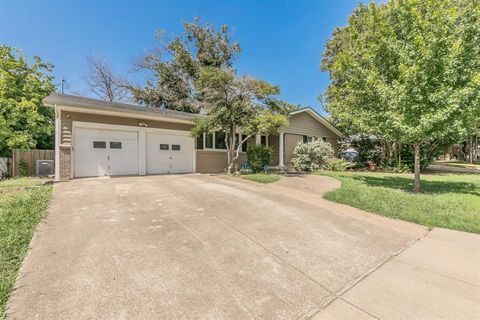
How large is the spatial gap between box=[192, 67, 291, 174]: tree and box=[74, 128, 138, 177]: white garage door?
3245mm

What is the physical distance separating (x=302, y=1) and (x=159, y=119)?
11854 millimetres

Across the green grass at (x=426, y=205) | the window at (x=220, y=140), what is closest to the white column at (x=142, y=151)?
the window at (x=220, y=140)

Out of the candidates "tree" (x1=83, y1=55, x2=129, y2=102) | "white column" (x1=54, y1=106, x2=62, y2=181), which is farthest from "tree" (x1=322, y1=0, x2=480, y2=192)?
"tree" (x1=83, y1=55, x2=129, y2=102)

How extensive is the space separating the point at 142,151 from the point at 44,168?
18.6ft

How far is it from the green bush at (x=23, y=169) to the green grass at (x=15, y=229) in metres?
6.71

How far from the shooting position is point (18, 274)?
8.30ft

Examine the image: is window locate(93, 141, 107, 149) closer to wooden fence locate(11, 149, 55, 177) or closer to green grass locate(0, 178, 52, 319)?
green grass locate(0, 178, 52, 319)

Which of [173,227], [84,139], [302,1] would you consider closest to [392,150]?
[302,1]

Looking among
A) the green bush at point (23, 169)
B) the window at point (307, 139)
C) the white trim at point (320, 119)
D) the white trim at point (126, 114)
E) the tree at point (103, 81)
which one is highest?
the tree at point (103, 81)

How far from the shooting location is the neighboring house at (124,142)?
29.1 ft

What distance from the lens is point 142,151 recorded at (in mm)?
10766

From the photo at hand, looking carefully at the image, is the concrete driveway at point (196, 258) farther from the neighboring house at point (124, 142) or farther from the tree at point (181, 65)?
the tree at point (181, 65)

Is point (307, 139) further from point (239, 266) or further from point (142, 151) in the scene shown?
point (239, 266)

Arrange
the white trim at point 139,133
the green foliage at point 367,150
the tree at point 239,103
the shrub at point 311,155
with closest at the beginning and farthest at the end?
the white trim at point 139,133 < the tree at point 239,103 < the shrub at point 311,155 < the green foliage at point 367,150
